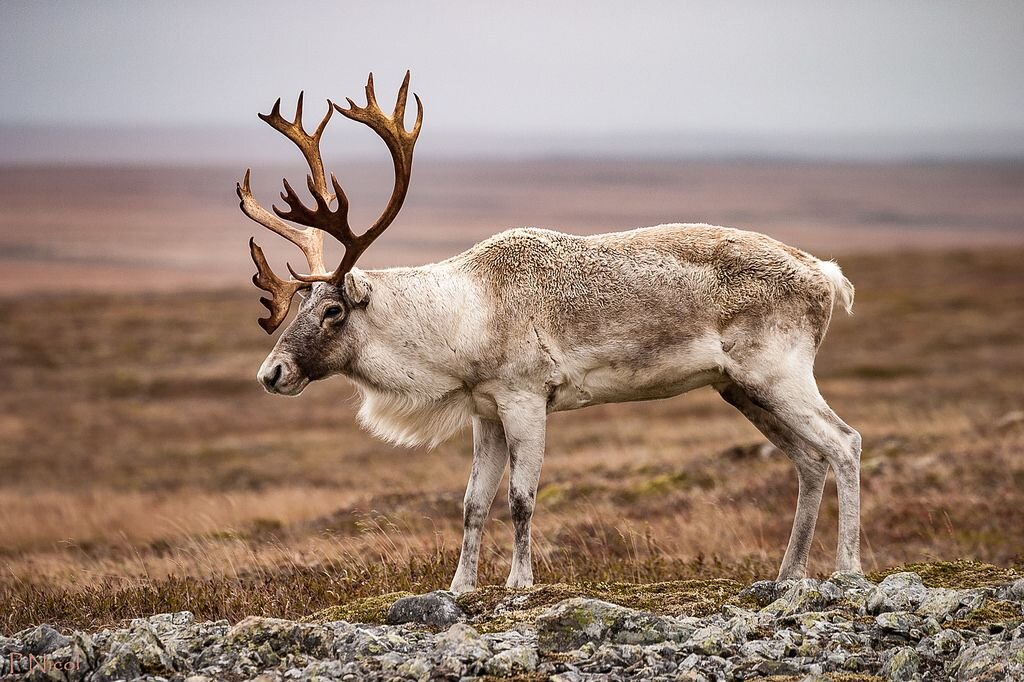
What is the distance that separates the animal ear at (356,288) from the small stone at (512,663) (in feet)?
12.4

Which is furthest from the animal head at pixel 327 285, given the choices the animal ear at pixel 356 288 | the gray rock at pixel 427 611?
the gray rock at pixel 427 611

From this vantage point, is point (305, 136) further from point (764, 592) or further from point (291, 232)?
point (764, 592)

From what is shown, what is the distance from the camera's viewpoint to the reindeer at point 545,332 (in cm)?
898

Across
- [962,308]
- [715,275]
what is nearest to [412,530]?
[715,275]

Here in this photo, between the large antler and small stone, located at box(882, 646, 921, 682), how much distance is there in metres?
5.03

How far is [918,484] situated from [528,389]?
29.7ft

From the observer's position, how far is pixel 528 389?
897 cm

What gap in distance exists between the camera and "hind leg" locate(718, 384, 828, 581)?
9258 mm

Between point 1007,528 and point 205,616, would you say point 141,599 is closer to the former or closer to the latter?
point 205,616

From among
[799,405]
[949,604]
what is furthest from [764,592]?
[799,405]

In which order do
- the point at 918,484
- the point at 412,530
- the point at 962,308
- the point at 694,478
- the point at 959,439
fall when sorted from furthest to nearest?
the point at 962,308, the point at 959,439, the point at 694,478, the point at 918,484, the point at 412,530

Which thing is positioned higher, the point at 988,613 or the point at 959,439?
the point at 988,613

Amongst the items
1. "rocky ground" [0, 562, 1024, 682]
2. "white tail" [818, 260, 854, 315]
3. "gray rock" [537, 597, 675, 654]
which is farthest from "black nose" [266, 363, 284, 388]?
"white tail" [818, 260, 854, 315]

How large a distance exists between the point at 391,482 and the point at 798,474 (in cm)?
1381
